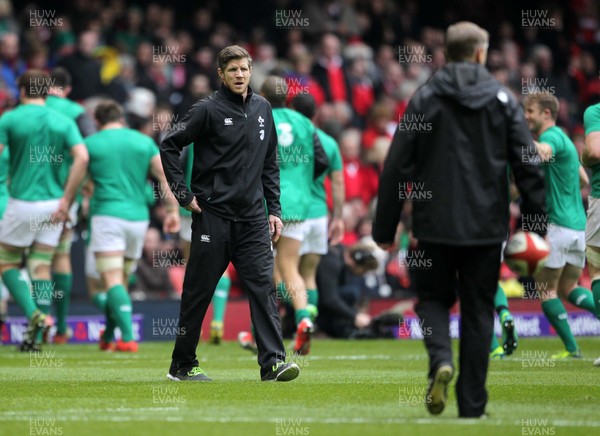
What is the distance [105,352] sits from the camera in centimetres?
1518

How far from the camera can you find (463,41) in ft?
25.8

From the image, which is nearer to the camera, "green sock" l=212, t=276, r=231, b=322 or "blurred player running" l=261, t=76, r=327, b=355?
"blurred player running" l=261, t=76, r=327, b=355

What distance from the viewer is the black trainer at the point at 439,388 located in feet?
25.1

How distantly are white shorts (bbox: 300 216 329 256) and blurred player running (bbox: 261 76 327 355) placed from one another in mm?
619

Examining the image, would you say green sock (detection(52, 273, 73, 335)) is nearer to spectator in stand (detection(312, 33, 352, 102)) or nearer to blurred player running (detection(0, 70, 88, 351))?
blurred player running (detection(0, 70, 88, 351))

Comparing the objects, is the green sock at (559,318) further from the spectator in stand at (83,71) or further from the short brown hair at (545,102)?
the spectator in stand at (83,71)

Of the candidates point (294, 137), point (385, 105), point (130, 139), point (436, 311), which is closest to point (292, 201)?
point (294, 137)

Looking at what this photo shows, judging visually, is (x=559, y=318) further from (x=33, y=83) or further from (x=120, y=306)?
(x=33, y=83)

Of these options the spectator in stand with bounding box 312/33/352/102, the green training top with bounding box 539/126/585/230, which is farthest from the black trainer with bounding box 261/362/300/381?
the spectator in stand with bounding box 312/33/352/102

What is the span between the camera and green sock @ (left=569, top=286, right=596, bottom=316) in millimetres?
13742

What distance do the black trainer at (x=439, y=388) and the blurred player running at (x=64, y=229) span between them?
8.63 m

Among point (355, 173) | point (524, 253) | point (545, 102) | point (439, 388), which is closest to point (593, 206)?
point (545, 102)

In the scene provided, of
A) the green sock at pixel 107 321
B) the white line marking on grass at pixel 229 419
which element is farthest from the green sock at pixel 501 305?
the white line marking on grass at pixel 229 419

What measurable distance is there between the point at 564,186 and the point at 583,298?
3.97ft
